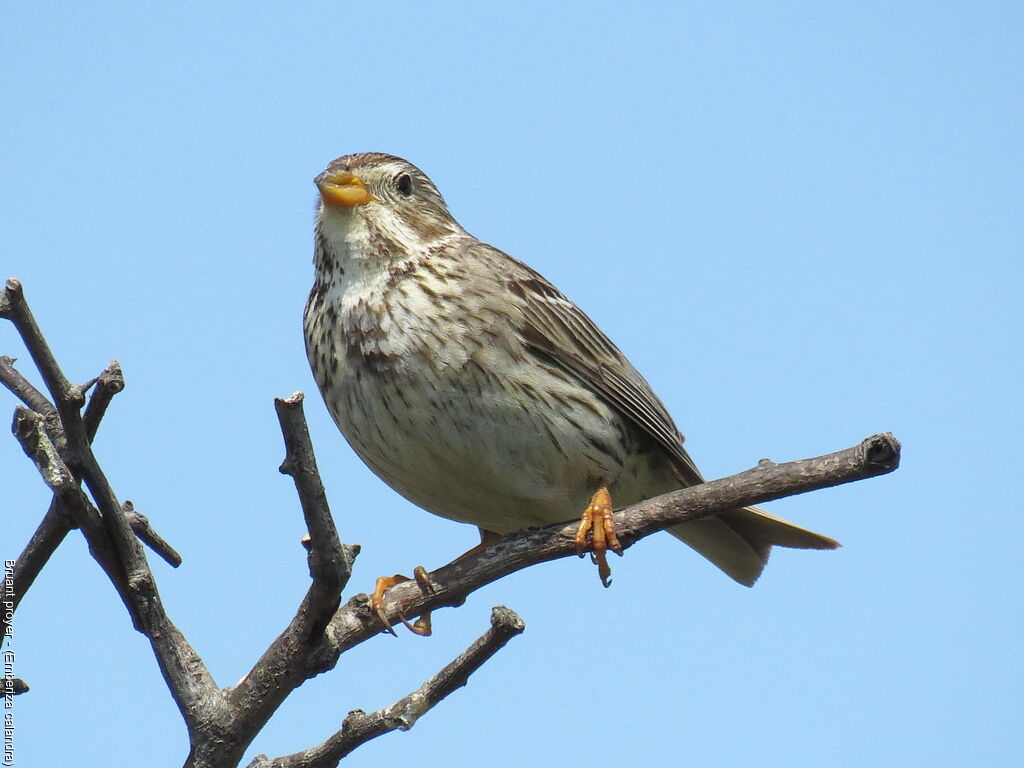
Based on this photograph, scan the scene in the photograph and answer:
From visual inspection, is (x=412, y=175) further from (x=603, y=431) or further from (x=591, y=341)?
(x=603, y=431)

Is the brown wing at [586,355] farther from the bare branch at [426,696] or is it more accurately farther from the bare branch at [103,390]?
the bare branch at [103,390]

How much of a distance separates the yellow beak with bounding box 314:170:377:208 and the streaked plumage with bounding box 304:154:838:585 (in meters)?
0.01

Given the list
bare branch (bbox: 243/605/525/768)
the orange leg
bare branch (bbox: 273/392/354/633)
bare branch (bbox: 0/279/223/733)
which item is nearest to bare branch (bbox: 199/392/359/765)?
bare branch (bbox: 273/392/354/633)

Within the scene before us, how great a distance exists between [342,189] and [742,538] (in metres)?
2.67

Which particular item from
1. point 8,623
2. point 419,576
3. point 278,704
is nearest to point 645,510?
point 419,576

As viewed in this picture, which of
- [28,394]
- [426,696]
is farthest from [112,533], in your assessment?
[426,696]

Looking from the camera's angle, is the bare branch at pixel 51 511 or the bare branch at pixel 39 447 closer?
the bare branch at pixel 39 447

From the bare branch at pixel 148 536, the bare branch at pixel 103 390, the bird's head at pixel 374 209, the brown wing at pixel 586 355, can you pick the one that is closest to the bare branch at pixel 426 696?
the bare branch at pixel 148 536

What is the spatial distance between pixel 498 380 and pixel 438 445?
15.5 inches

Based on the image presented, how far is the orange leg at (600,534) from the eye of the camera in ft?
16.1

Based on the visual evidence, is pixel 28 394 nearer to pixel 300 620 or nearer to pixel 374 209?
pixel 300 620

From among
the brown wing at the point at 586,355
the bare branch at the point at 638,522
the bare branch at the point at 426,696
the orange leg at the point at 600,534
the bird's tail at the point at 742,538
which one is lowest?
the bare branch at the point at 426,696

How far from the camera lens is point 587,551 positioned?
16.4 feet

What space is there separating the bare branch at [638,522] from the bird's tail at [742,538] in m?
1.36
